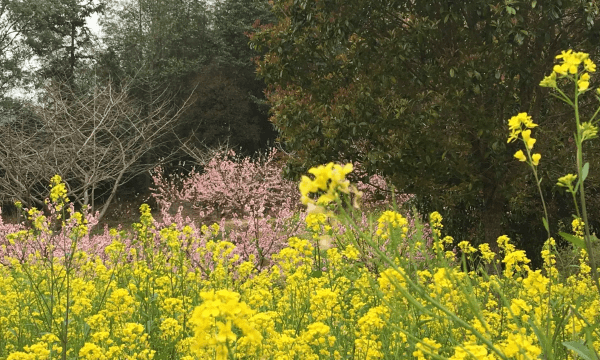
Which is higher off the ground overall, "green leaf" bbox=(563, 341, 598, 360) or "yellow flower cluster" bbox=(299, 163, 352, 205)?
"yellow flower cluster" bbox=(299, 163, 352, 205)

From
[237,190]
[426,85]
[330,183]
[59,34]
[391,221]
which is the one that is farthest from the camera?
[59,34]

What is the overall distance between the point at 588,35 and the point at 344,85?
2543mm

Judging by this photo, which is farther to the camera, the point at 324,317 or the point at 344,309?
the point at 344,309

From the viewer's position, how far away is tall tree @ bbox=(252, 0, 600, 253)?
538 cm

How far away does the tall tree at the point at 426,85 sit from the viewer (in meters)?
5.38

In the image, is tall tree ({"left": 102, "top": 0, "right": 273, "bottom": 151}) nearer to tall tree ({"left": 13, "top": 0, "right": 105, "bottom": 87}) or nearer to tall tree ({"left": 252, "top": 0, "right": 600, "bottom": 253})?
tall tree ({"left": 13, "top": 0, "right": 105, "bottom": 87})

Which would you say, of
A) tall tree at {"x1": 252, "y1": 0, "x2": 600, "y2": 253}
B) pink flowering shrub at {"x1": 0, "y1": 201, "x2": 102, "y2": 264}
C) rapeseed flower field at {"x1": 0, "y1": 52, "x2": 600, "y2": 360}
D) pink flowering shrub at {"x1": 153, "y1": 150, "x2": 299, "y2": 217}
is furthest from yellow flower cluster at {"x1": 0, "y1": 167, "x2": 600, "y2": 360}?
pink flowering shrub at {"x1": 153, "y1": 150, "x2": 299, "y2": 217}

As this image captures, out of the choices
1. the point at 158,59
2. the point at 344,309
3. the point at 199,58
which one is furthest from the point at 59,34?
the point at 344,309

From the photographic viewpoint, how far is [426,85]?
19.0 feet

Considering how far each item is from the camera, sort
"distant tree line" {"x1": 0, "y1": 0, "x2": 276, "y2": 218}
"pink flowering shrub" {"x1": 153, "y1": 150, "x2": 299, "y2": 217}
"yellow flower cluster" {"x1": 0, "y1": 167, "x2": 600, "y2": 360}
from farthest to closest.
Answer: "distant tree line" {"x1": 0, "y1": 0, "x2": 276, "y2": 218}
"pink flowering shrub" {"x1": 153, "y1": 150, "x2": 299, "y2": 217}
"yellow flower cluster" {"x1": 0, "y1": 167, "x2": 600, "y2": 360}

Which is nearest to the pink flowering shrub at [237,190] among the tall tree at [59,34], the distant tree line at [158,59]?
the distant tree line at [158,59]

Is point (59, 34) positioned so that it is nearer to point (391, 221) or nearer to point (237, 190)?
point (237, 190)

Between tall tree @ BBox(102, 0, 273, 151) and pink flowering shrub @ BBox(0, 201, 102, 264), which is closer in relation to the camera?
pink flowering shrub @ BBox(0, 201, 102, 264)

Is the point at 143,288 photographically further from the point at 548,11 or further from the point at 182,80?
the point at 182,80
